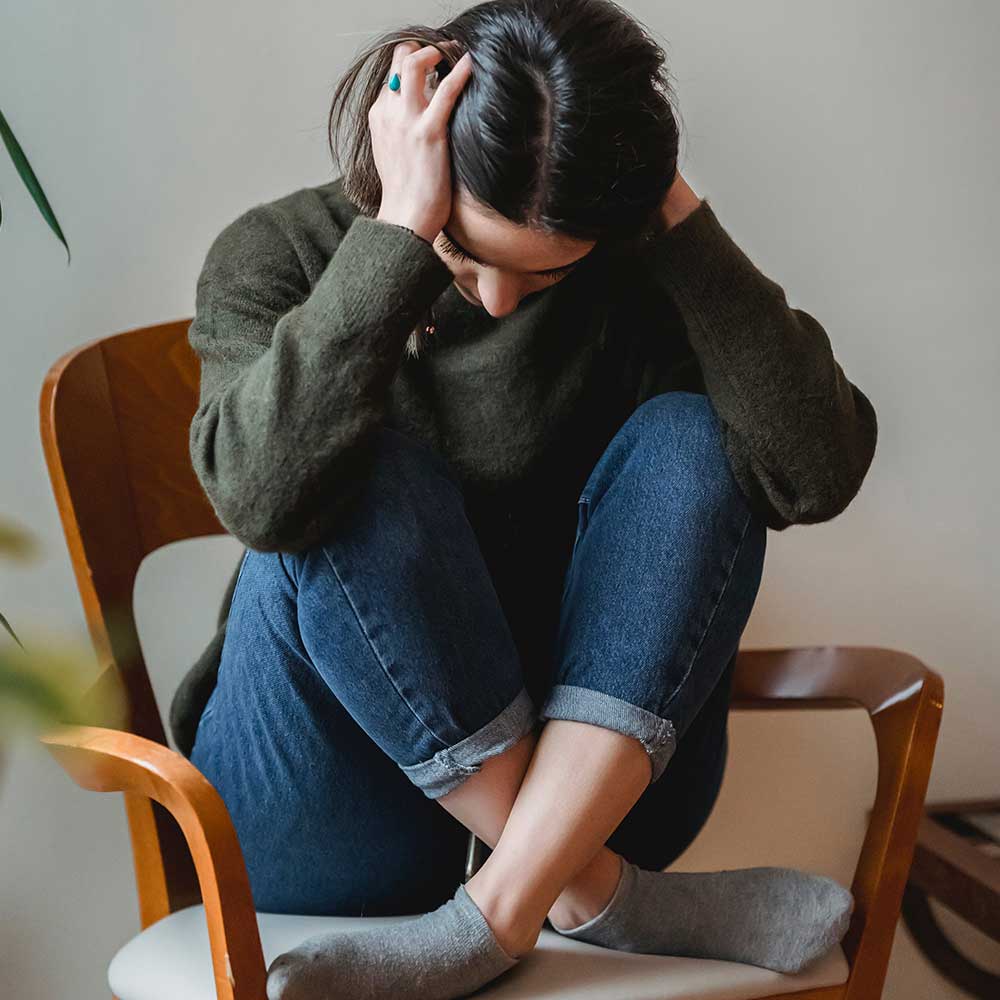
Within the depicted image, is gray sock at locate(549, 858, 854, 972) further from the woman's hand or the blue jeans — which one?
the woman's hand

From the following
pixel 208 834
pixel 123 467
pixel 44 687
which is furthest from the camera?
pixel 123 467

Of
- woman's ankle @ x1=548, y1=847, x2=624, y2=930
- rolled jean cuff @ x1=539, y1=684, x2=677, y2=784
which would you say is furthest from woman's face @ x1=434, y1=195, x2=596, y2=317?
woman's ankle @ x1=548, y1=847, x2=624, y2=930

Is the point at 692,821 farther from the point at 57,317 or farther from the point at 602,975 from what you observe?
the point at 57,317

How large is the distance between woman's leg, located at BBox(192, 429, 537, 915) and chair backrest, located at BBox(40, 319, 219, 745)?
0.13 meters

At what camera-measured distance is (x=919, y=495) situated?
4.71 ft

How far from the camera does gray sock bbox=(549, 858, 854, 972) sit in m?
0.79

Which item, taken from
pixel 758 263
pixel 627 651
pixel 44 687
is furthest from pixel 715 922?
pixel 758 263

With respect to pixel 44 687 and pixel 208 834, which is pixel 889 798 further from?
pixel 44 687

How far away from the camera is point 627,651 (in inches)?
29.3

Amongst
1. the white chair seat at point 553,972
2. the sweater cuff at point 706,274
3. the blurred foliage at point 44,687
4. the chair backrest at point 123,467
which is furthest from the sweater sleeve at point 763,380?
the blurred foliage at point 44,687

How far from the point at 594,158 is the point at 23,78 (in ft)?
2.19

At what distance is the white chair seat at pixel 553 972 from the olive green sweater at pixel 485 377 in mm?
204

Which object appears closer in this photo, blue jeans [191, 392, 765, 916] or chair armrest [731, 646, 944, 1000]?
blue jeans [191, 392, 765, 916]

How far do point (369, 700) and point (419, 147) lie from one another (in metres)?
0.36
